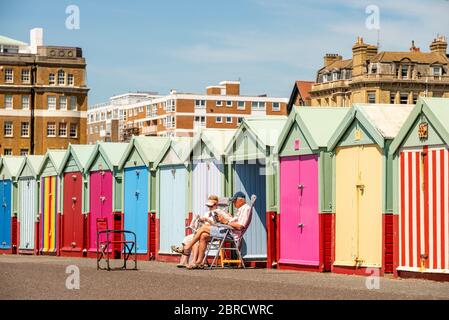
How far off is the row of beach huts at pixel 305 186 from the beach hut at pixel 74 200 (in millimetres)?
62

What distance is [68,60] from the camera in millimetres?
122438

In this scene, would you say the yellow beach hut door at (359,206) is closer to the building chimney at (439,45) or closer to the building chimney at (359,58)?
the building chimney at (359,58)

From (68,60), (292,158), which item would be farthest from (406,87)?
(292,158)

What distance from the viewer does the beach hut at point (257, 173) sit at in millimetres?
A: 24250

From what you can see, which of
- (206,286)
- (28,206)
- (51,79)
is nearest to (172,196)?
(28,206)

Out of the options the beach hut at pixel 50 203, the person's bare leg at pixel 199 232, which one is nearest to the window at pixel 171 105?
the beach hut at pixel 50 203

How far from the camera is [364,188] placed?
69.1 feet

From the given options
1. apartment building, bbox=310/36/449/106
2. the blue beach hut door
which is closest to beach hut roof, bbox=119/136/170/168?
the blue beach hut door

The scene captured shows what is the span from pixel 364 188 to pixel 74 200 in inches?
610

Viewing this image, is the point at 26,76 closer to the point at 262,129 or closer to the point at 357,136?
the point at 262,129

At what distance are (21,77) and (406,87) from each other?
3902 centimetres

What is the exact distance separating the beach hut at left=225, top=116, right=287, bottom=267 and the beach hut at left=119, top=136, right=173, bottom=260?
3.65 m
